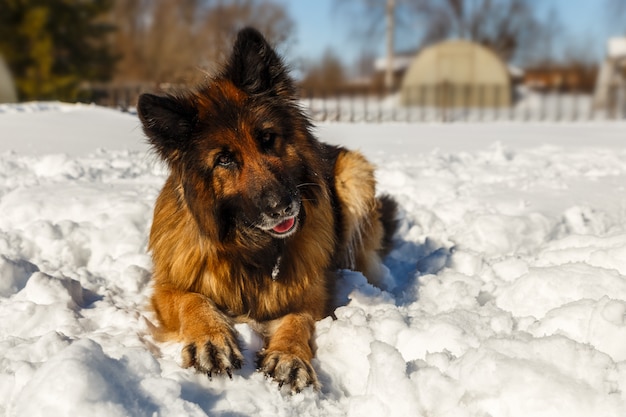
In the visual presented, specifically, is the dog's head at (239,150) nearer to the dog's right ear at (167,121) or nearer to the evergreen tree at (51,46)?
the dog's right ear at (167,121)

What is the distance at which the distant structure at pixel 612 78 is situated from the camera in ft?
72.2

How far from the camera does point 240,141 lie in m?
2.88

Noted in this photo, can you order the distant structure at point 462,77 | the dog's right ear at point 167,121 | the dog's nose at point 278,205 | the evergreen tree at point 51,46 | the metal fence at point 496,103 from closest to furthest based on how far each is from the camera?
the dog's nose at point 278,205, the dog's right ear at point 167,121, the evergreen tree at point 51,46, the metal fence at point 496,103, the distant structure at point 462,77

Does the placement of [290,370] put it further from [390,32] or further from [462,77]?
[390,32]

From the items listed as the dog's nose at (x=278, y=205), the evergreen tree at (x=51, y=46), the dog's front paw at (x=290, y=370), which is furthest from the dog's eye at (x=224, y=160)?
the evergreen tree at (x=51, y=46)

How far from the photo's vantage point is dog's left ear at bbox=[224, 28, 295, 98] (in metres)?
3.09

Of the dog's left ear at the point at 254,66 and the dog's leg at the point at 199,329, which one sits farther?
the dog's left ear at the point at 254,66

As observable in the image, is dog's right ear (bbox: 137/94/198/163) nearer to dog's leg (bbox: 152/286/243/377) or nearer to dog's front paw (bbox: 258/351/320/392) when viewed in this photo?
dog's leg (bbox: 152/286/243/377)

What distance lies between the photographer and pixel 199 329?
2.66 m

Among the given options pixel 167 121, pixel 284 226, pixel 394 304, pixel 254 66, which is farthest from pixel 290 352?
pixel 254 66

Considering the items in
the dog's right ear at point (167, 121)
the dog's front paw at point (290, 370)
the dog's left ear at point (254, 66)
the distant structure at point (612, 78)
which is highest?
the distant structure at point (612, 78)

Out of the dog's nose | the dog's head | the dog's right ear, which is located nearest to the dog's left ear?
the dog's head

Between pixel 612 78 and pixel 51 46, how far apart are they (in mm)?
21224

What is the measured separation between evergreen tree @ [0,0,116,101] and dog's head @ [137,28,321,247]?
58.0 ft
